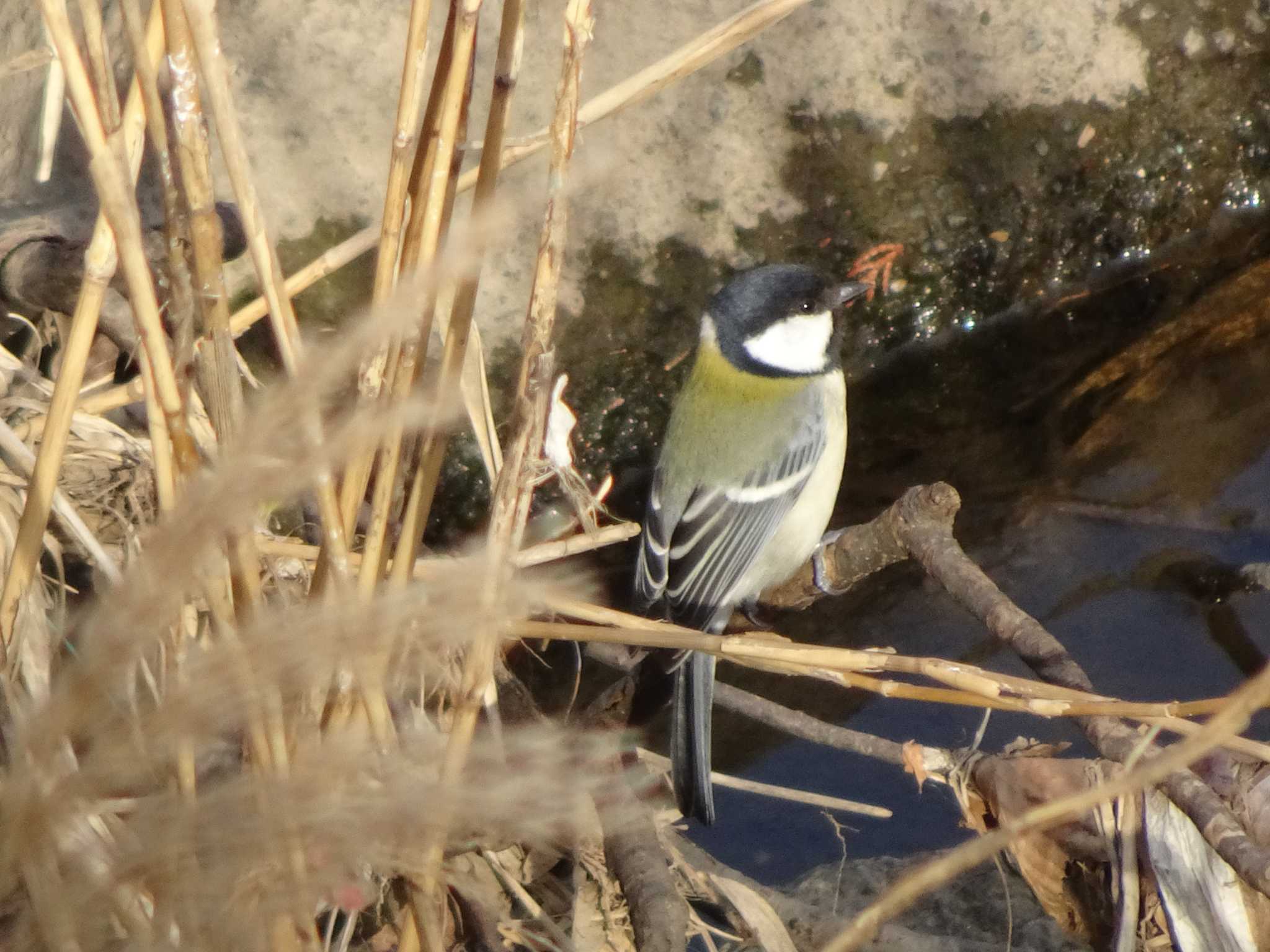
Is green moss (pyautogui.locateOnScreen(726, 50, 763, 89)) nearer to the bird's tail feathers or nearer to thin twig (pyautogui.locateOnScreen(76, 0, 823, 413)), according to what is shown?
the bird's tail feathers

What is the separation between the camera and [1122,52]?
3.47 meters

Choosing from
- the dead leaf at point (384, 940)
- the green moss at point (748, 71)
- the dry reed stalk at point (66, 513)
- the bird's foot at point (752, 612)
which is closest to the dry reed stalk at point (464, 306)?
the dry reed stalk at point (66, 513)

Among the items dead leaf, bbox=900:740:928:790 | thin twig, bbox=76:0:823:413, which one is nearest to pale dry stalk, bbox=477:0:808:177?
thin twig, bbox=76:0:823:413

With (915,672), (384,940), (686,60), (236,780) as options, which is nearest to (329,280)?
(384,940)

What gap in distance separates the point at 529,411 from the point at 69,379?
374mm

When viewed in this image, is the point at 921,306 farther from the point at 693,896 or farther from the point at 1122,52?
the point at 693,896

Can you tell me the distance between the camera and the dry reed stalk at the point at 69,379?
1.02 metres

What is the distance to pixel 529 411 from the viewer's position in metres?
1.06

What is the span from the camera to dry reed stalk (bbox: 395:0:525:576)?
1016 mm

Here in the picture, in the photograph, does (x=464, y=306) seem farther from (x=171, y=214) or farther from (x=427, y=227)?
(x=171, y=214)

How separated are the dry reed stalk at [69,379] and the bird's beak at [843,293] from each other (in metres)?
1.85

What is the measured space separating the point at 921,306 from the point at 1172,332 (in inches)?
25.2

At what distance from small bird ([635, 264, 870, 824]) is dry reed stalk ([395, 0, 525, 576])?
1348mm

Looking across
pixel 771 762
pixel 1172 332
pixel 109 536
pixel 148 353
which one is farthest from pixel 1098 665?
pixel 148 353
